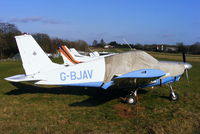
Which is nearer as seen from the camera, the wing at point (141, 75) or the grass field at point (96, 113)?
the grass field at point (96, 113)

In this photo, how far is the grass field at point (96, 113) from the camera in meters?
5.39

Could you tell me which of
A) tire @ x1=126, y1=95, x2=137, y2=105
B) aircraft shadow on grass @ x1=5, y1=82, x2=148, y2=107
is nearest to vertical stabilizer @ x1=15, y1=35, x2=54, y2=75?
aircraft shadow on grass @ x1=5, y1=82, x2=148, y2=107

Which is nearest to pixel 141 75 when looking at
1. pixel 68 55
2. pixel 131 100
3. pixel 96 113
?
pixel 131 100

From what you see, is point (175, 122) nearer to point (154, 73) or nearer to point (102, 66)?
point (154, 73)

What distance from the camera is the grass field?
5.39m

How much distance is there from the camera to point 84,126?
564cm

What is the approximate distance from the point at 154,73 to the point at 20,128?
4.82 metres

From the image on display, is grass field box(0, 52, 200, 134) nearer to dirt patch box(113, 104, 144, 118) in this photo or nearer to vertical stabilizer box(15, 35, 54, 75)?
dirt patch box(113, 104, 144, 118)

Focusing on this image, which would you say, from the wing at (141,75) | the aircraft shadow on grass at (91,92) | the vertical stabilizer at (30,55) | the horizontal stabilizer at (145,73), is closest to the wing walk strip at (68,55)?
the aircraft shadow on grass at (91,92)

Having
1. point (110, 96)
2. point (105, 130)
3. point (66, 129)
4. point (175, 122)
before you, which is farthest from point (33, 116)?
point (175, 122)

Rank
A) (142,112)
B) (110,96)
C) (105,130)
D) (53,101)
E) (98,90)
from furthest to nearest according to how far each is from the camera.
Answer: (98,90)
(110,96)
(53,101)
(142,112)
(105,130)

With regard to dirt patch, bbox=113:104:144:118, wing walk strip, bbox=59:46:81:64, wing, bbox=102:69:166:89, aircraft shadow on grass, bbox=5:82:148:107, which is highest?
wing walk strip, bbox=59:46:81:64

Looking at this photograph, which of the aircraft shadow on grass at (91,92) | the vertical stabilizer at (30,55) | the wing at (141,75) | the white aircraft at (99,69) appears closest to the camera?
the wing at (141,75)

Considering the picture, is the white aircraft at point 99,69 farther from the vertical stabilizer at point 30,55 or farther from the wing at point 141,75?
the wing at point 141,75
